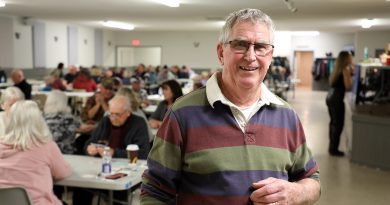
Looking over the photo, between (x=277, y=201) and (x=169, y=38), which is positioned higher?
(x=169, y=38)

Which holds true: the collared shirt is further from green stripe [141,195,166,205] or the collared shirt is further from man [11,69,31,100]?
man [11,69,31,100]

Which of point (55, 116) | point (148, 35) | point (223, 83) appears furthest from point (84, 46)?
point (223, 83)

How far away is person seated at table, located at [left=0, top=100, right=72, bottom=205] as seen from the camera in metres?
3.16

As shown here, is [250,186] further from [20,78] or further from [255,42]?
[20,78]

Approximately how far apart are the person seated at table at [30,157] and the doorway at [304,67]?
19.6 metres

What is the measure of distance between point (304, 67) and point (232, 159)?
2204 centimetres

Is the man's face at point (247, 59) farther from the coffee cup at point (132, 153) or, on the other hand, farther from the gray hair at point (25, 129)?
the coffee cup at point (132, 153)

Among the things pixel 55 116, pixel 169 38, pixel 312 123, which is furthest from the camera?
pixel 169 38

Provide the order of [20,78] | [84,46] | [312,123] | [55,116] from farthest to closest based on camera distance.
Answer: [84,46], [312,123], [20,78], [55,116]

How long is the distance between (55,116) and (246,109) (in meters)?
3.81

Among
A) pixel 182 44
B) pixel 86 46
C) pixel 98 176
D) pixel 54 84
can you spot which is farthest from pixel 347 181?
pixel 182 44

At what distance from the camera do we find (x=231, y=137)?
1512mm

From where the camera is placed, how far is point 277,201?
→ 1485 mm

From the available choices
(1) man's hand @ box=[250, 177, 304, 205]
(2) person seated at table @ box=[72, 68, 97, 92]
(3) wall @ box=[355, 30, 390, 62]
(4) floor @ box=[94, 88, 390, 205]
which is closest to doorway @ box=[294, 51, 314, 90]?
(3) wall @ box=[355, 30, 390, 62]
